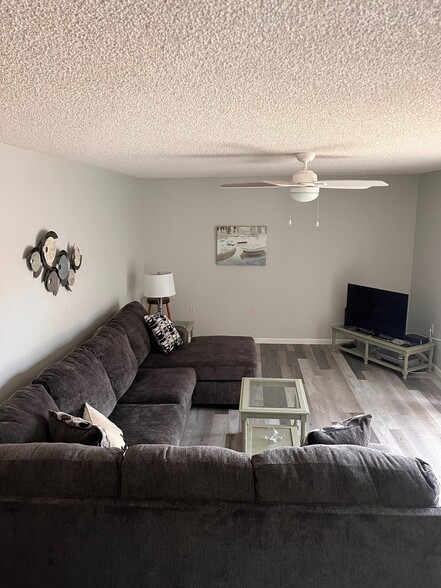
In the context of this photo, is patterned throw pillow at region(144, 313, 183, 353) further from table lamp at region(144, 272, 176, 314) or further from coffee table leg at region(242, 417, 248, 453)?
coffee table leg at region(242, 417, 248, 453)

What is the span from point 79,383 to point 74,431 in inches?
26.5

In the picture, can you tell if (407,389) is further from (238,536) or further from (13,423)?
(13,423)

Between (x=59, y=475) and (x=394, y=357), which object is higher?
(x=59, y=475)

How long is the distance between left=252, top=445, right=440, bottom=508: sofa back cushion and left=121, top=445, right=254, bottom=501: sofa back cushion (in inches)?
2.7

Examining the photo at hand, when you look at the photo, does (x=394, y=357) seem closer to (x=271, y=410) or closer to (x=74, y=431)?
(x=271, y=410)

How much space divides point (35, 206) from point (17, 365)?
1.11 metres

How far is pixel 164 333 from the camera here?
14.5 feet

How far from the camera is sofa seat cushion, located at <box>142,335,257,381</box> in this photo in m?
4.02

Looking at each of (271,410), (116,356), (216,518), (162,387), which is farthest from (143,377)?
(216,518)

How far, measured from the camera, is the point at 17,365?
9.21 feet

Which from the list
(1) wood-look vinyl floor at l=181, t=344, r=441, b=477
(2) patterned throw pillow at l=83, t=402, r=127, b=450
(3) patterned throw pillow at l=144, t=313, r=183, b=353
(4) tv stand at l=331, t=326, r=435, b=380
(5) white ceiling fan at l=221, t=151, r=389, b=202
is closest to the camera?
(2) patterned throw pillow at l=83, t=402, r=127, b=450

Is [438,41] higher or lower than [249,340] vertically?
higher

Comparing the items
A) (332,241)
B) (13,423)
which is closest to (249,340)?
(332,241)

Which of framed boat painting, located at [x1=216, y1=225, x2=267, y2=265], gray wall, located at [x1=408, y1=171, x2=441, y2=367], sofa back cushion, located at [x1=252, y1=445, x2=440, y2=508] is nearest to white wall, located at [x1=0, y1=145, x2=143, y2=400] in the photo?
framed boat painting, located at [x1=216, y1=225, x2=267, y2=265]
